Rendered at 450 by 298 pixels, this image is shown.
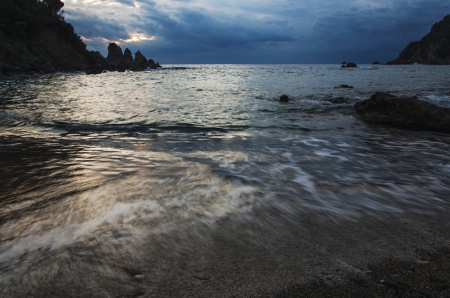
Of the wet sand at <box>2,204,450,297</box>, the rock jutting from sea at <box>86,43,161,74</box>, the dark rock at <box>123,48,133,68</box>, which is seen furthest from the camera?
the dark rock at <box>123,48,133,68</box>

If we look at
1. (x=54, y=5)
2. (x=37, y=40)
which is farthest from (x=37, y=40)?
(x=54, y=5)

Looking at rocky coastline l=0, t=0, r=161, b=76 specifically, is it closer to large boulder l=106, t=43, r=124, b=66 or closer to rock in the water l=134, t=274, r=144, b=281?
large boulder l=106, t=43, r=124, b=66

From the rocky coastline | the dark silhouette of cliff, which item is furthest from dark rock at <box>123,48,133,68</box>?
the dark silhouette of cliff

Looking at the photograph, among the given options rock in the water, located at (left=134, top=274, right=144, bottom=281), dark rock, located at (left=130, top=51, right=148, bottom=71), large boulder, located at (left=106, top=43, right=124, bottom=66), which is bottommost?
rock in the water, located at (left=134, top=274, right=144, bottom=281)

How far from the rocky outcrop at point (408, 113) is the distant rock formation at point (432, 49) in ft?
438

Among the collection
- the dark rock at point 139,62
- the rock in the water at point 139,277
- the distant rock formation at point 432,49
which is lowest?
the rock in the water at point 139,277

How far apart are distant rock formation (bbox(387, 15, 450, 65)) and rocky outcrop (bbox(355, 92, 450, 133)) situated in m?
133

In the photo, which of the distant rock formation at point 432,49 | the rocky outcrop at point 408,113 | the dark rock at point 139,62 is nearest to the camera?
the rocky outcrop at point 408,113

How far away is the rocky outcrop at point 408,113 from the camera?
6.63 meters

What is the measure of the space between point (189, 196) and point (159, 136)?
3.36 metres

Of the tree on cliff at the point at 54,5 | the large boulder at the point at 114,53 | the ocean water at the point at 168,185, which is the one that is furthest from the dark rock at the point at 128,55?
the ocean water at the point at 168,185

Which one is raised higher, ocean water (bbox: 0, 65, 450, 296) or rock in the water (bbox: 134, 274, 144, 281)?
rock in the water (bbox: 134, 274, 144, 281)

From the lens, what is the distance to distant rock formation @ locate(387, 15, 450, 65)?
350 ft

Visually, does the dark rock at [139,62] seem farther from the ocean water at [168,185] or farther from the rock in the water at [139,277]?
the rock in the water at [139,277]
